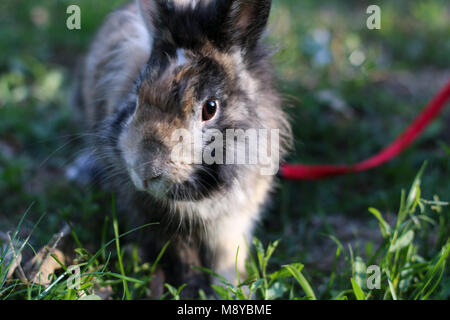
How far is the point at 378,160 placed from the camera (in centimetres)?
324

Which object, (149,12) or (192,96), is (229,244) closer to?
(192,96)

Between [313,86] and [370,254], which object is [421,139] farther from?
[370,254]

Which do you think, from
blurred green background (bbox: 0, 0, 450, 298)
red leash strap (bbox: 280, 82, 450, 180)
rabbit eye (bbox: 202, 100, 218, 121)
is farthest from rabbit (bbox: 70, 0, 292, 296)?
red leash strap (bbox: 280, 82, 450, 180)

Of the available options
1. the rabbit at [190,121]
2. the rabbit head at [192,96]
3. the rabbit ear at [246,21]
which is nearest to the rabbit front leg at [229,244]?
the rabbit at [190,121]

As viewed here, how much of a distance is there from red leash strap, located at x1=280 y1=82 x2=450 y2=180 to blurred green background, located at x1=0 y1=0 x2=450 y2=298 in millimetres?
100

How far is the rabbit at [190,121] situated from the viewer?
6.38 feet

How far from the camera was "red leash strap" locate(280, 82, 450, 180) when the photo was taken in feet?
10.5

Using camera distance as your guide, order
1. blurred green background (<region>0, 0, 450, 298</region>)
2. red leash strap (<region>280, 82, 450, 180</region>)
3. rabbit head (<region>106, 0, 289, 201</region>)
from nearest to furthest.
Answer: rabbit head (<region>106, 0, 289, 201</region>)
blurred green background (<region>0, 0, 450, 298</region>)
red leash strap (<region>280, 82, 450, 180</region>)

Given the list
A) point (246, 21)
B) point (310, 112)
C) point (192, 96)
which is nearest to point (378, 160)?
point (310, 112)

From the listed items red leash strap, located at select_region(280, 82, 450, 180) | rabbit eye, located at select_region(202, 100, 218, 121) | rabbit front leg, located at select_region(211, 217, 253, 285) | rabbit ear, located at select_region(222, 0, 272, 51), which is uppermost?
rabbit ear, located at select_region(222, 0, 272, 51)

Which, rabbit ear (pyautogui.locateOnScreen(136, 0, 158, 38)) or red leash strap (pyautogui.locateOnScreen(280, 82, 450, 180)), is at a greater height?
rabbit ear (pyautogui.locateOnScreen(136, 0, 158, 38))

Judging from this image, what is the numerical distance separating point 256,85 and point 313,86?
2.01 m

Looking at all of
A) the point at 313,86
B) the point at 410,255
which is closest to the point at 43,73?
the point at 313,86

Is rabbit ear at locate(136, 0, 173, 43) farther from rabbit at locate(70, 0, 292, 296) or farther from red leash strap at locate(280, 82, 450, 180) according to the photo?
red leash strap at locate(280, 82, 450, 180)
